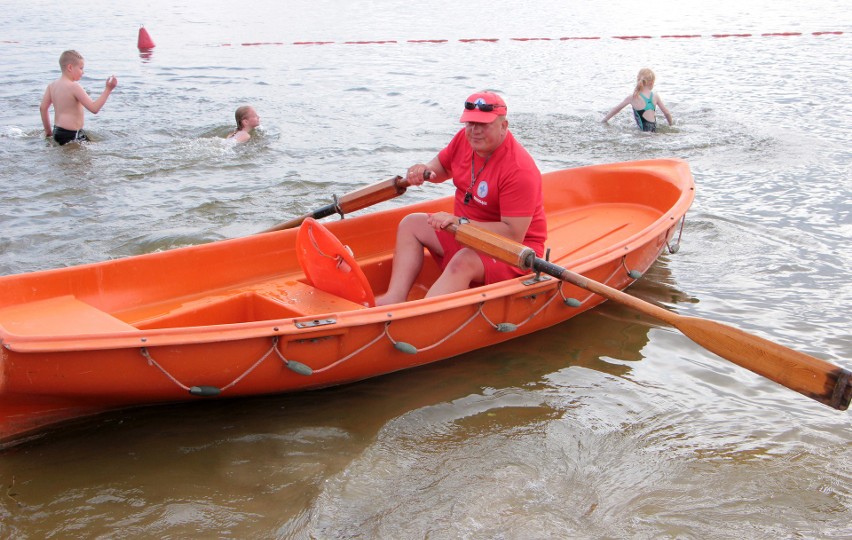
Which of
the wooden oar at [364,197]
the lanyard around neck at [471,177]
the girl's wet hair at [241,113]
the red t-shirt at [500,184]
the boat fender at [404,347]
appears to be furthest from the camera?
the girl's wet hair at [241,113]

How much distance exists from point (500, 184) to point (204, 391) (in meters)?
2.18

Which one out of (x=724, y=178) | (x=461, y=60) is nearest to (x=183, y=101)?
(x=461, y=60)

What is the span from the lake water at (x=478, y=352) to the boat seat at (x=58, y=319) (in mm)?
547

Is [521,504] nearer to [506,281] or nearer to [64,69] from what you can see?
[506,281]

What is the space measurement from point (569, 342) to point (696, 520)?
1.96m

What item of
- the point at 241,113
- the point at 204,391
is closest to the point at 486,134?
the point at 204,391

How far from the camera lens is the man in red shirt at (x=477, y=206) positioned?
5.06 metres

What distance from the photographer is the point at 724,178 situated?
9.61 meters

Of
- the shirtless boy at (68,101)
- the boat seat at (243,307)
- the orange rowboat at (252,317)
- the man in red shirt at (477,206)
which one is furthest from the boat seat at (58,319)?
the shirtless boy at (68,101)

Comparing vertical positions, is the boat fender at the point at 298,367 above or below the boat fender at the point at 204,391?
above

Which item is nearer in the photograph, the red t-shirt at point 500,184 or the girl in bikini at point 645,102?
the red t-shirt at point 500,184

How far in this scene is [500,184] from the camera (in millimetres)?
5184

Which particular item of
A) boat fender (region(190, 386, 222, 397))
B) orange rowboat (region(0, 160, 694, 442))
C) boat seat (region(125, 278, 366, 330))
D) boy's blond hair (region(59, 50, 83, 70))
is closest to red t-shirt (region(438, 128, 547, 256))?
orange rowboat (region(0, 160, 694, 442))

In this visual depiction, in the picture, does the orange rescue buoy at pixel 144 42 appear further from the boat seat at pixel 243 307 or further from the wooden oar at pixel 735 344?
the wooden oar at pixel 735 344
